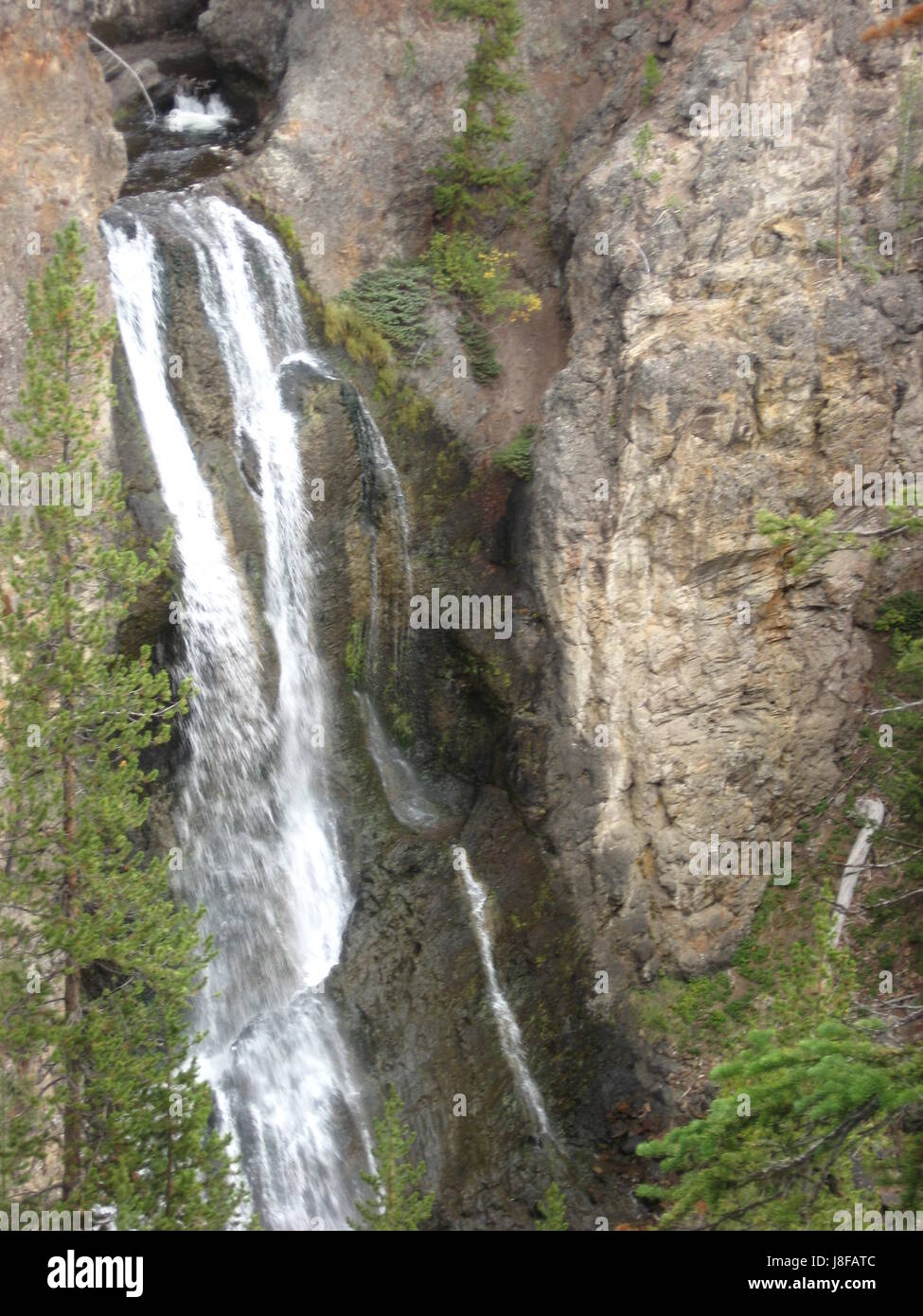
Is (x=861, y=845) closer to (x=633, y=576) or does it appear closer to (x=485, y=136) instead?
(x=633, y=576)

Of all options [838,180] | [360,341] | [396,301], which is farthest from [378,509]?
[838,180]

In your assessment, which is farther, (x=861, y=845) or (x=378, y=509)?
(x=378, y=509)

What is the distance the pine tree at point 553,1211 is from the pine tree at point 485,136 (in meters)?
15.2

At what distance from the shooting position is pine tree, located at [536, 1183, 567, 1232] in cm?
1416

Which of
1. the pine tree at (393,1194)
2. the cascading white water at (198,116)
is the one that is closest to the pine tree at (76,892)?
the pine tree at (393,1194)

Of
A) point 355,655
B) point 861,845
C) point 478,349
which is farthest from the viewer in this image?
point 478,349

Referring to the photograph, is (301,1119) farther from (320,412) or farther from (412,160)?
(412,160)

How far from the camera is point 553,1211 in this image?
14.3m

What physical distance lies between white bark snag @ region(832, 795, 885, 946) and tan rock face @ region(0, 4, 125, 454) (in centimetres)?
1285

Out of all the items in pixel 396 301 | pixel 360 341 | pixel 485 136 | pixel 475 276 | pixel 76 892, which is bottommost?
pixel 76 892

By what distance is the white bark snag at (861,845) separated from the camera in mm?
16859

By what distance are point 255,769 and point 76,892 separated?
570 centimetres

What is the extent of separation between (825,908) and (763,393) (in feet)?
24.0

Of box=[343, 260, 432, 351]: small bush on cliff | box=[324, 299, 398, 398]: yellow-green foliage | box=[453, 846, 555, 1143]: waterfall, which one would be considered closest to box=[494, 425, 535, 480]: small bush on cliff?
box=[324, 299, 398, 398]: yellow-green foliage
